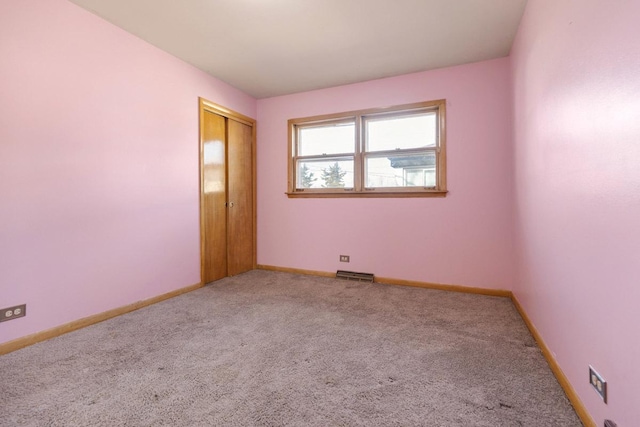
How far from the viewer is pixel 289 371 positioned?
173cm

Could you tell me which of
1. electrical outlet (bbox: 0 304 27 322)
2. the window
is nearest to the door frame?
the window

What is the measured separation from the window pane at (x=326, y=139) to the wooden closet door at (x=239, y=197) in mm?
837

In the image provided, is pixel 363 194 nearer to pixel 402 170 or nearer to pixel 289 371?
pixel 402 170

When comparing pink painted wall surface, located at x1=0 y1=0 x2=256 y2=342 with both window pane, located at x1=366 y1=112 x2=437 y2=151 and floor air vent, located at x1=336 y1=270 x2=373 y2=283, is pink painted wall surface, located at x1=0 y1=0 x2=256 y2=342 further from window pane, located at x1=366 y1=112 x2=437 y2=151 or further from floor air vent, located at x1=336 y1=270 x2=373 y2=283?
window pane, located at x1=366 y1=112 x2=437 y2=151

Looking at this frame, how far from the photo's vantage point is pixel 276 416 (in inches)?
53.3

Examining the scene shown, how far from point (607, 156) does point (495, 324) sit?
1.78 metres

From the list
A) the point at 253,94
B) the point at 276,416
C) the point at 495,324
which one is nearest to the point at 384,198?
the point at 495,324

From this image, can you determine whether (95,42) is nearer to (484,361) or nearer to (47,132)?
(47,132)

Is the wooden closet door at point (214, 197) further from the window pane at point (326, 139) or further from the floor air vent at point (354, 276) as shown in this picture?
the floor air vent at point (354, 276)

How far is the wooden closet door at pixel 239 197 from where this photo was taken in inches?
159

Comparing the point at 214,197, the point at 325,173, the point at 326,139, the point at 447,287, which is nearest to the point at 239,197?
the point at 214,197

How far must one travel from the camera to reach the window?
11.5 ft

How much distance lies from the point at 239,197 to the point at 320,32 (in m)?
2.44

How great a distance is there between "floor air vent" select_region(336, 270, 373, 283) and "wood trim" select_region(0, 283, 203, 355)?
206cm
